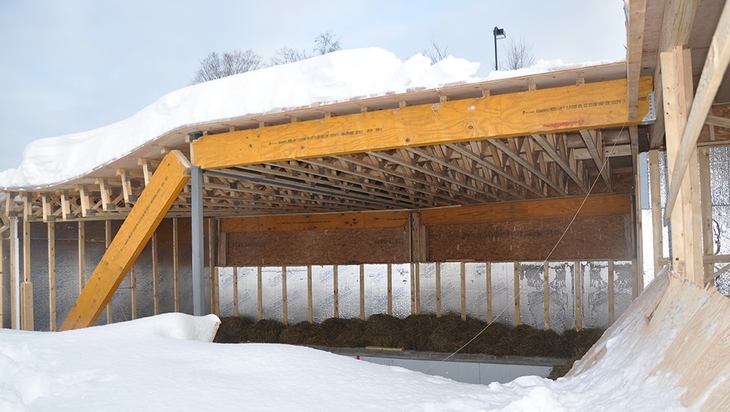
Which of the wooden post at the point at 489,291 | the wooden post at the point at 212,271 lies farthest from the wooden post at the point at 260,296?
the wooden post at the point at 489,291

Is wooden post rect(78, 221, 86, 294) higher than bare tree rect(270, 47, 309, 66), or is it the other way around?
bare tree rect(270, 47, 309, 66)

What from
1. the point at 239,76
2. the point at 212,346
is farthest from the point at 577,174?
the point at 212,346

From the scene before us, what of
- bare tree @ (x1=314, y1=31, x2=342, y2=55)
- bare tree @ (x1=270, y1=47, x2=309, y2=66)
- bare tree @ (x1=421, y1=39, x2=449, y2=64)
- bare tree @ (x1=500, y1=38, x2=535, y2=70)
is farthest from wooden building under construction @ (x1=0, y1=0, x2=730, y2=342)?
bare tree @ (x1=314, y1=31, x2=342, y2=55)

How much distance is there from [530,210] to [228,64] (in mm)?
28678

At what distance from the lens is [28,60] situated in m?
105

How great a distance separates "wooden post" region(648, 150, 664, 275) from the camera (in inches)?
294

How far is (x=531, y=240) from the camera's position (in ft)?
40.9

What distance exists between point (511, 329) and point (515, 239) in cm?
219

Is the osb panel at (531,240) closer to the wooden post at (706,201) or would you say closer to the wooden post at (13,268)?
the wooden post at (706,201)

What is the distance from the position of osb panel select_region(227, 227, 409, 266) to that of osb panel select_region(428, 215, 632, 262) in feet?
3.31

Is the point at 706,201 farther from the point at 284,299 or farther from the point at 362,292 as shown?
the point at 284,299

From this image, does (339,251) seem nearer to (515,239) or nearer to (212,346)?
(515,239)

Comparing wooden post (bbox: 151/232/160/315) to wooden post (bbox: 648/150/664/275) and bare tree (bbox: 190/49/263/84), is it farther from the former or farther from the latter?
bare tree (bbox: 190/49/263/84)

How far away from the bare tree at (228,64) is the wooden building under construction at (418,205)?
2313 cm
